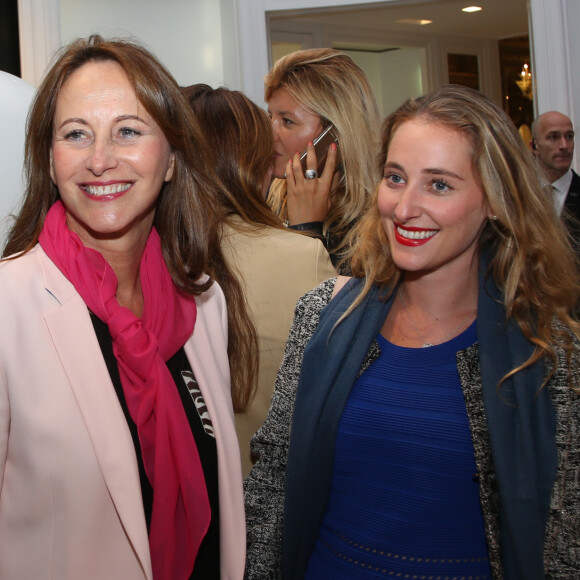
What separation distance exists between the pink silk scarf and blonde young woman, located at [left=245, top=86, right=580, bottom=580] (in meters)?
0.23

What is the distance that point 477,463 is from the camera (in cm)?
143

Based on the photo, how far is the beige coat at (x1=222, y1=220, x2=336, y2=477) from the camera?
5.78 feet

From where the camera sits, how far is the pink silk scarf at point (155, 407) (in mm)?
1349

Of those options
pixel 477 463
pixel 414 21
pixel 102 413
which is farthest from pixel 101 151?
pixel 414 21

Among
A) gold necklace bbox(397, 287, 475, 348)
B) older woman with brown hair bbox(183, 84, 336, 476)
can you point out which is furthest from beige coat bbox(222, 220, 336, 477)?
gold necklace bbox(397, 287, 475, 348)

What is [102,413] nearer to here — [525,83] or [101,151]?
[101,151]

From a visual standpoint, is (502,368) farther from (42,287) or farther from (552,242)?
(42,287)

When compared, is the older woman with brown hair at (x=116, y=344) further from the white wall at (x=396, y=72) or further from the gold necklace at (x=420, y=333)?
the white wall at (x=396, y=72)

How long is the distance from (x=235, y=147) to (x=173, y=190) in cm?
25

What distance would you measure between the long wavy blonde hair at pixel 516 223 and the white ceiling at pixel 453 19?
4.49m

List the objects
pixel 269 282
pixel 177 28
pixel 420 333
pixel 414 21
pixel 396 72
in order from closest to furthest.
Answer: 1. pixel 420 333
2. pixel 269 282
3. pixel 177 28
4. pixel 414 21
5. pixel 396 72

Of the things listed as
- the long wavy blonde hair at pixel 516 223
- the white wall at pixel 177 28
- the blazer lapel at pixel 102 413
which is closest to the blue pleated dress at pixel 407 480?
the long wavy blonde hair at pixel 516 223

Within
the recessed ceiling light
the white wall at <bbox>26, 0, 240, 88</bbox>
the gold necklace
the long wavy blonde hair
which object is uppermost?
the recessed ceiling light

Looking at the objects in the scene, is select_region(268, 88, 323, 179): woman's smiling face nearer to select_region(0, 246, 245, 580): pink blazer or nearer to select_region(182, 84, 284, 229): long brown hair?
select_region(182, 84, 284, 229): long brown hair
